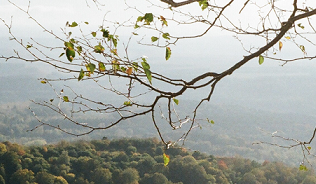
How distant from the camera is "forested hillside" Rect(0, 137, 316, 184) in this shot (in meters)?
21.1

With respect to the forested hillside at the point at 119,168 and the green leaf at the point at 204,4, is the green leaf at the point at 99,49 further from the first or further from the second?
the forested hillside at the point at 119,168

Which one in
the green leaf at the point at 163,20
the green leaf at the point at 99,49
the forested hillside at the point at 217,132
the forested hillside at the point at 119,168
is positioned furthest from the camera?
the forested hillside at the point at 217,132

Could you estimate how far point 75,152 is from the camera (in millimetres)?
26266

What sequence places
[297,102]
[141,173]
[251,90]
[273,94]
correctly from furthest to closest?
[251,90]
[273,94]
[297,102]
[141,173]

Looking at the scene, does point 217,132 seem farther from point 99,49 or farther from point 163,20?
point 99,49

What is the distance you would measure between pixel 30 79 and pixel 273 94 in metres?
121

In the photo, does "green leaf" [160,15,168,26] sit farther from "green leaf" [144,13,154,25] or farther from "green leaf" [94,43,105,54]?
"green leaf" [94,43,105,54]

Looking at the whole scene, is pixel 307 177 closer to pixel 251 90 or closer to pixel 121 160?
pixel 121 160

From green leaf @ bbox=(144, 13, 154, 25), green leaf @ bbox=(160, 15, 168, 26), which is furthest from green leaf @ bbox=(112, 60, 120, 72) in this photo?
green leaf @ bbox=(160, 15, 168, 26)

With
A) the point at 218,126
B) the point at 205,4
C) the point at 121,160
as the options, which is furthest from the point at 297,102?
the point at 205,4

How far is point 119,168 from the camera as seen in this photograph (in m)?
24.4

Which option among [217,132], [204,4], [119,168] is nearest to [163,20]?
[204,4]

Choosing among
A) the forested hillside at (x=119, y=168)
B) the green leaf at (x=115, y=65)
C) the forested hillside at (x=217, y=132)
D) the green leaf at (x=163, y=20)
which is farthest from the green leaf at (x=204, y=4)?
the forested hillside at (x=217, y=132)

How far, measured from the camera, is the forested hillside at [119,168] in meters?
21.1
